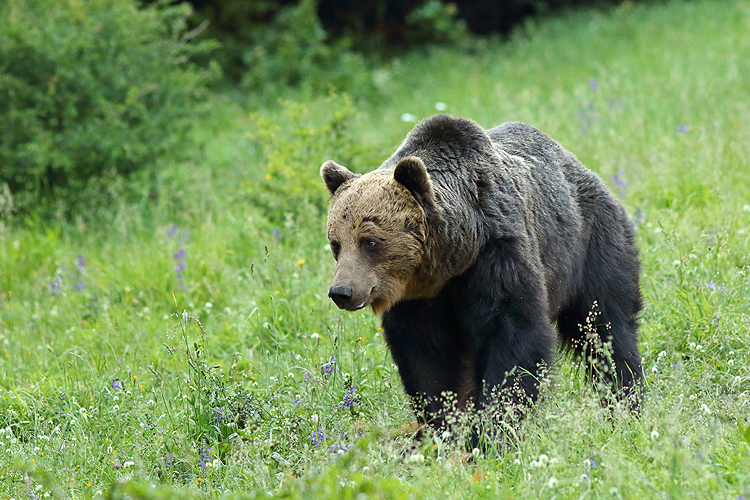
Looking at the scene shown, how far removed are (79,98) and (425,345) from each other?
719cm

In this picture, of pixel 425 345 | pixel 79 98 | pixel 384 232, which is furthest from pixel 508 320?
pixel 79 98

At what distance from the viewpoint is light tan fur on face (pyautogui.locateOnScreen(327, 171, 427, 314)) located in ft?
12.3

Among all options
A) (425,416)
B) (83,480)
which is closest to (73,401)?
(83,480)

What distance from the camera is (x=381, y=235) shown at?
3.76m

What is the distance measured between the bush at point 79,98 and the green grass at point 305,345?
23.2 inches

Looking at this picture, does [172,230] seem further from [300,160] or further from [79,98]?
[79,98]

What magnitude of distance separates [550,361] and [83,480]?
2.42 m

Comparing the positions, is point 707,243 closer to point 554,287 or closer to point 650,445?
point 554,287

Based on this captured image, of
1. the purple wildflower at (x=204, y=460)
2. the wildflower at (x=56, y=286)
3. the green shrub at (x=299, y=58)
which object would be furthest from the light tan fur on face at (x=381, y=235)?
the green shrub at (x=299, y=58)

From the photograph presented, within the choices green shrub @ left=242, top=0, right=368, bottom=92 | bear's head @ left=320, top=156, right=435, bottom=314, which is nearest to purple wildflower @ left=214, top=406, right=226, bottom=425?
bear's head @ left=320, top=156, right=435, bottom=314

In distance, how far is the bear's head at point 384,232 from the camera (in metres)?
3.74

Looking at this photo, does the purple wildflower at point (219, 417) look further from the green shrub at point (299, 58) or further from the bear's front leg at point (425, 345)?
the green shrub at point (299, 58)

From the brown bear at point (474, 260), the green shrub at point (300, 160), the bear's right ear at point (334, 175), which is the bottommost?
the green shrub at point (300, 160)

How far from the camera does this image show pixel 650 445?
3.33 m
